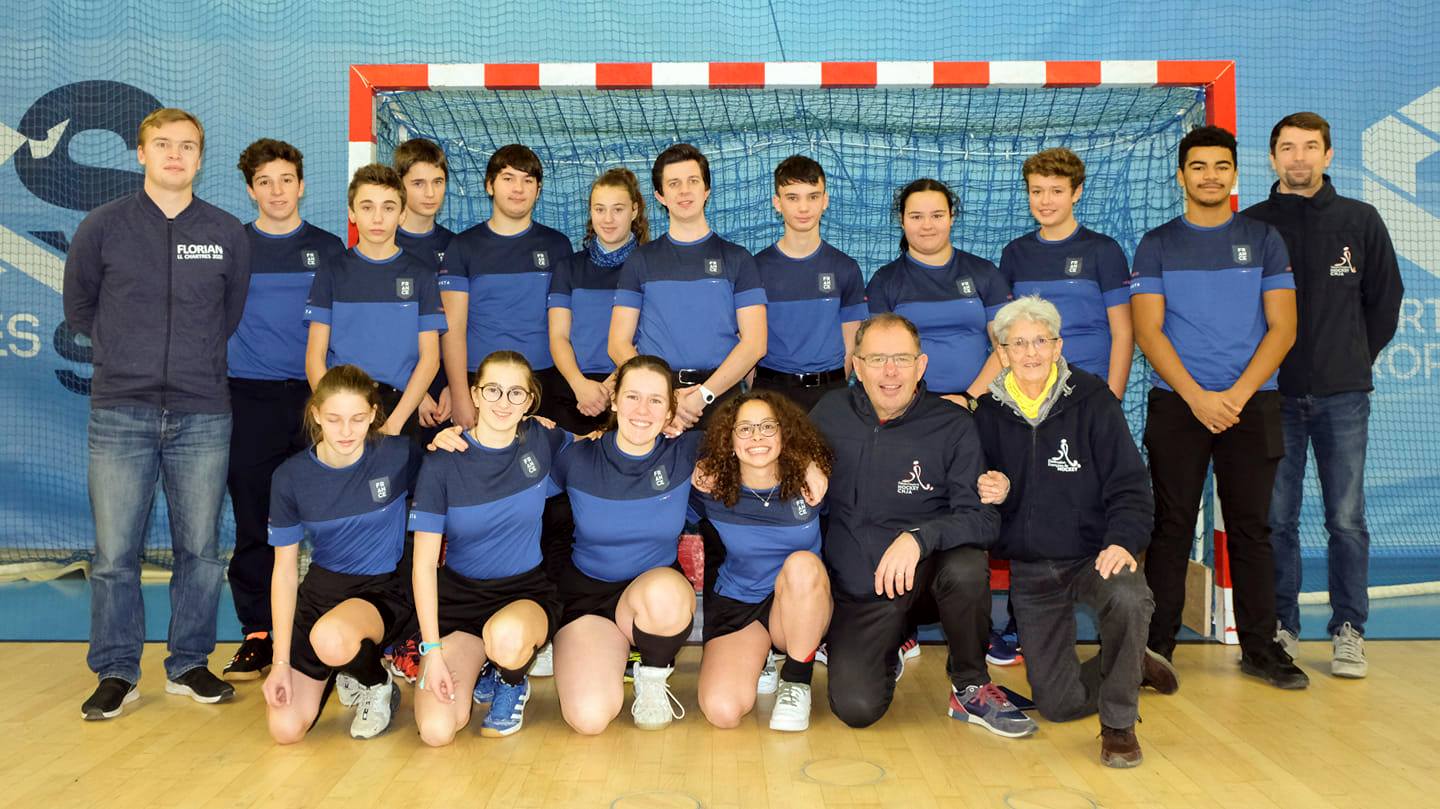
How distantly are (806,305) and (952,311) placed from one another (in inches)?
20.4

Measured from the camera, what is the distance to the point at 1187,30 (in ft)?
21.4

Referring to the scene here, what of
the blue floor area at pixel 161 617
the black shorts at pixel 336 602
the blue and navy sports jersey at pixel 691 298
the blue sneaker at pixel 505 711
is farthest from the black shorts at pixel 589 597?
the blue floor area at pixel 161 617

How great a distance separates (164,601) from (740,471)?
11.2 ft

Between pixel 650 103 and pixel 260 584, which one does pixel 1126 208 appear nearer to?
pixel 650 103

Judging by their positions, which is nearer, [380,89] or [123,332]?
[123,332]

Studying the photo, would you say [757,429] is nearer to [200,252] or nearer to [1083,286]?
[1083,286]

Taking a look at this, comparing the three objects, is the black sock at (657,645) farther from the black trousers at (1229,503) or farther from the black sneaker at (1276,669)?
the black sneaker at (1276,669)

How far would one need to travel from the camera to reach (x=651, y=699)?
11.0ft

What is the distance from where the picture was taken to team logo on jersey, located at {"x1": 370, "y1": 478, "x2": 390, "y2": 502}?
135 inches

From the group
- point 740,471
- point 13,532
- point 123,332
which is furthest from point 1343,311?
point 13,532

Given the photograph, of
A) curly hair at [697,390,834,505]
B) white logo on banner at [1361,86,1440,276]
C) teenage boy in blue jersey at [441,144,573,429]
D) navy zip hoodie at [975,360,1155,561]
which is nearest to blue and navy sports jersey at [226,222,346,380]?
teenage boy in blue jersey at [441,144,573,429]

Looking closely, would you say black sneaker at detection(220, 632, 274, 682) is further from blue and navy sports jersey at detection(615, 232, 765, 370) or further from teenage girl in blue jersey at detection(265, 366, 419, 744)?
blue and navy sports jersey at detection(615, 232, 765, 370)

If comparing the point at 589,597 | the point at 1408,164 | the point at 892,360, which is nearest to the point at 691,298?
the point at 892,360

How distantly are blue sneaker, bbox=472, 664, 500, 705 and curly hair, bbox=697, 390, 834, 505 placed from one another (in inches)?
34.9
